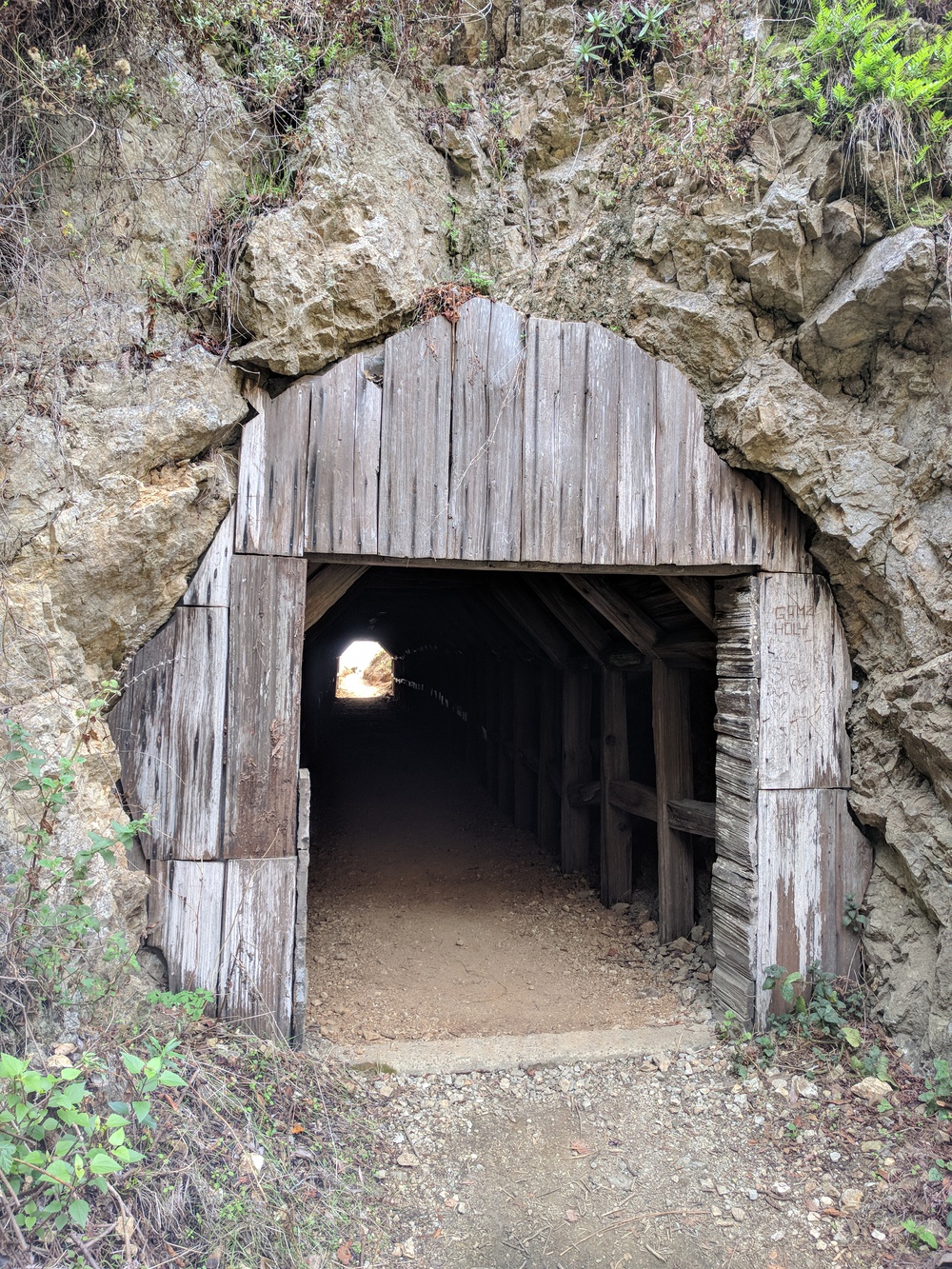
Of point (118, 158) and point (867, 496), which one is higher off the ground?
point (118, 158)

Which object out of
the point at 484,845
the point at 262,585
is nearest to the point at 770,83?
the point at 262,585

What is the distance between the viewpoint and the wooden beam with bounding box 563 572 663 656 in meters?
4.73

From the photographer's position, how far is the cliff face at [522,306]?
283 centimetres

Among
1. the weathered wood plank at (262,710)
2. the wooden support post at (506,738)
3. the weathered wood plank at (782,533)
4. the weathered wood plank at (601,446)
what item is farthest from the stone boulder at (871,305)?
the wooden support post at (506,738)

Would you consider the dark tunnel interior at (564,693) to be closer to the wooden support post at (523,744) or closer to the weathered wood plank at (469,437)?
the wooden support post at (523,744)

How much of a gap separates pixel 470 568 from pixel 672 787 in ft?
7.77

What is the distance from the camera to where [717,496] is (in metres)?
3.65

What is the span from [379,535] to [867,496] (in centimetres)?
234

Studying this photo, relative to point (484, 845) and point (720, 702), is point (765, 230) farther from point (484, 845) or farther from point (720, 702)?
point (484, 845)

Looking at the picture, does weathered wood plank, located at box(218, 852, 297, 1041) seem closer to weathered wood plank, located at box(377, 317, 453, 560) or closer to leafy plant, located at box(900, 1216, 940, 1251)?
weathered wood plank, located at box(377, 317, 453, 560)

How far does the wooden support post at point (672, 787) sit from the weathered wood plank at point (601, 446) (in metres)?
1.82

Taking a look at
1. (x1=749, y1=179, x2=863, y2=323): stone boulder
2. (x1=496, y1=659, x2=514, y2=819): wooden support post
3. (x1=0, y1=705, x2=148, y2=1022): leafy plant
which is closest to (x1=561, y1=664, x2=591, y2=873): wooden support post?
(x1=496, y1=659, x2=514, y2=819): wooden support post

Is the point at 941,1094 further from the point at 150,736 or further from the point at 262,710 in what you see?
the point at 150,736

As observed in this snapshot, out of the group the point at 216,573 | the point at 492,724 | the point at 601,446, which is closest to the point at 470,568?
the point at 601,446
